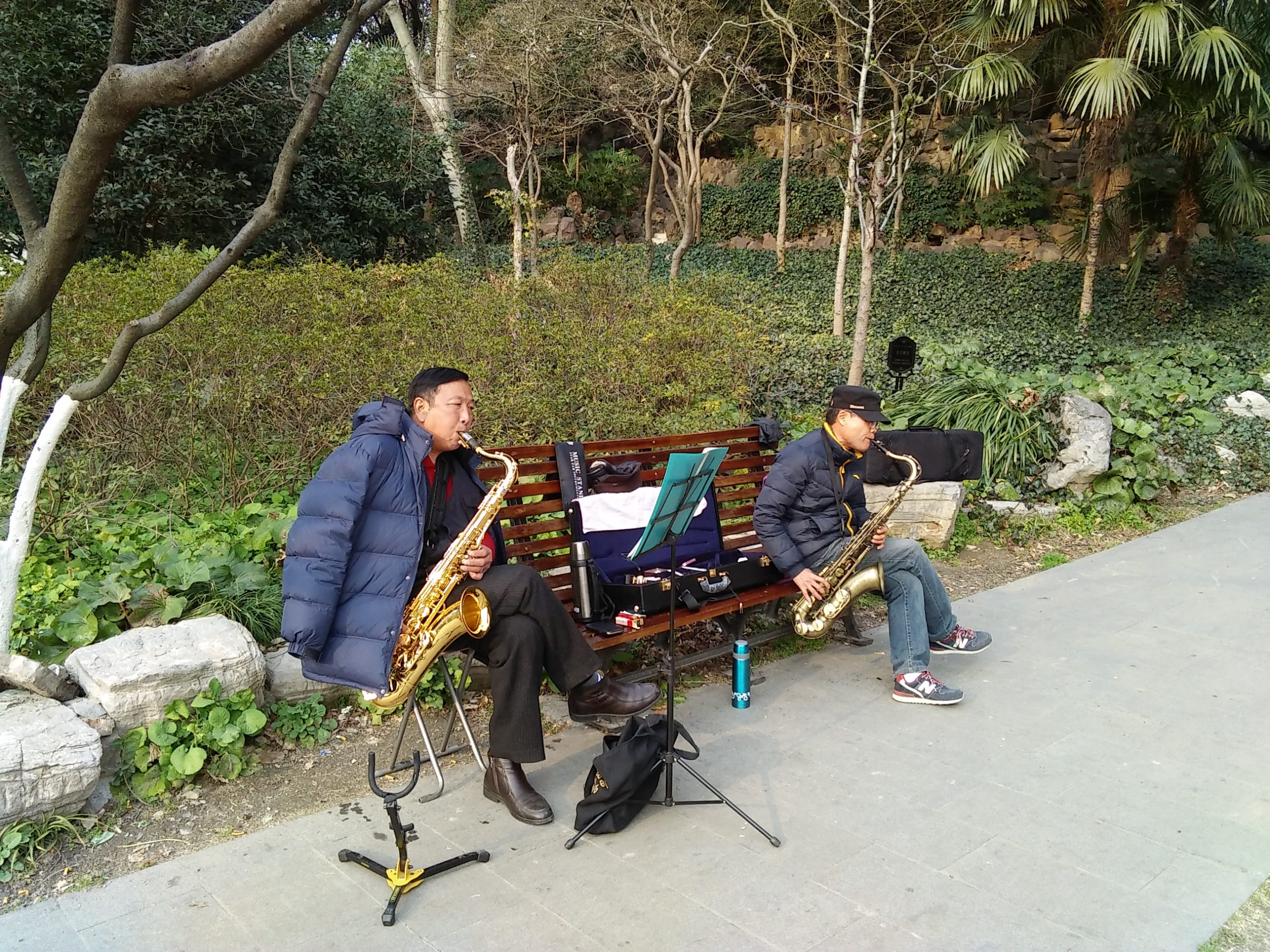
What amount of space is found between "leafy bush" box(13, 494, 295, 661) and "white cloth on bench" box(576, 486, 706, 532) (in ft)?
4.56

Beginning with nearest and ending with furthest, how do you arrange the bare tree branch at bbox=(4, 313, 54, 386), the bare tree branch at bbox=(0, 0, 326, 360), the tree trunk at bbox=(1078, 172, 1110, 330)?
the bare tree branch at bbox=(0, 0, 326, 360)
the bare tree branch at bbox=(4, 313, 54, 386)
the tree trunk at bbox=(1078, 172, 1110, 330)

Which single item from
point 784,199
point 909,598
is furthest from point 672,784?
point 784,199

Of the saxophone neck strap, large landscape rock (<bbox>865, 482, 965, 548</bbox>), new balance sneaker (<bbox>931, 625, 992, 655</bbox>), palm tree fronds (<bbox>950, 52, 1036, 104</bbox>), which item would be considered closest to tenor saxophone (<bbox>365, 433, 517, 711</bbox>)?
the saxophone neck strap

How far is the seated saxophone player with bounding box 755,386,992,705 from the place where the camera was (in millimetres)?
4500

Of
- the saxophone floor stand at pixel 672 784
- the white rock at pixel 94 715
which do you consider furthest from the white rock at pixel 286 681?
the saxophone floor stand at pixel 672 784

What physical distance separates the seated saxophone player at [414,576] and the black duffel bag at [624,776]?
188 millimetres

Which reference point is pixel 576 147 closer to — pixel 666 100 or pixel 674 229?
pixel 674 229

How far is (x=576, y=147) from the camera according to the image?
24.6 meters

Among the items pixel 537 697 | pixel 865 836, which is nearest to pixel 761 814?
pixel 865 836

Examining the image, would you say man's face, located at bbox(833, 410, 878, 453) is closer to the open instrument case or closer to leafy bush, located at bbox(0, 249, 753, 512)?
the open instrument case

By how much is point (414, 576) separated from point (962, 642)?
2946 mm

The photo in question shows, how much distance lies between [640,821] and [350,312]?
428 centimetres

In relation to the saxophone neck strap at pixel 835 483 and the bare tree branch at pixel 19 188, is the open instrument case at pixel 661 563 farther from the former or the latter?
the bare tree branch at pixel 19 188

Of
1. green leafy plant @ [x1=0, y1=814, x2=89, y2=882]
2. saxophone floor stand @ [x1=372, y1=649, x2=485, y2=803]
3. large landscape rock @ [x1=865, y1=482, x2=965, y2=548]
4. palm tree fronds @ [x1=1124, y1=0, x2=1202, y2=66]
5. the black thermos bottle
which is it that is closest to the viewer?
green leafy plant @ [x1=0, y1=814, x2=89, y2=882]
